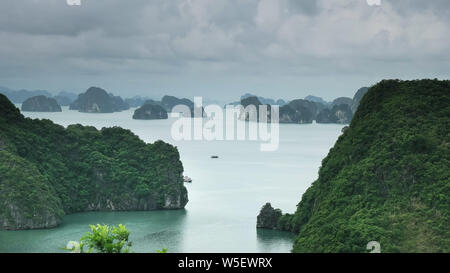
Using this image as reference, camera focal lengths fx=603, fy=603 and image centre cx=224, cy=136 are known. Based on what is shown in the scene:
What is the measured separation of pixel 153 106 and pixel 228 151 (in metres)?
35.0

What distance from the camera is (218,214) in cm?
2427

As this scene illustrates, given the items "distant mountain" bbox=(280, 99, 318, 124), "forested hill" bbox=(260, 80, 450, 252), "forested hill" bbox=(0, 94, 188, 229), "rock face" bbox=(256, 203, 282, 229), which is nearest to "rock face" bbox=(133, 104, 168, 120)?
"distant mountain" bbox=(280, 99, 318, 124)

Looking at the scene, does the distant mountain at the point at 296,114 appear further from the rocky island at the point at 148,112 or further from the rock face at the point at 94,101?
the rock face at the point at 94,101

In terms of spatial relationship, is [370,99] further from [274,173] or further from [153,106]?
[153,106]

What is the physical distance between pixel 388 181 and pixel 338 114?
6562 cm

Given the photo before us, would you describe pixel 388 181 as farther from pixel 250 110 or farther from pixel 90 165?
pixel 250 110

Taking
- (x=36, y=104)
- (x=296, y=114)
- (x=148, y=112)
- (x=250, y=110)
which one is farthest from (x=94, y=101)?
(x=296, y=114)

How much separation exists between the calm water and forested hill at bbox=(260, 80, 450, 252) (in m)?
2.11

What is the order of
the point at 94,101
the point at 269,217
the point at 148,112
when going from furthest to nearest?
the point at 148,112, the point at 94,101, the point at 269,217

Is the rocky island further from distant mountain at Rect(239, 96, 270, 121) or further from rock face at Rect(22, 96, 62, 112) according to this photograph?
rock face at Rect(22, 96, 62, 112)

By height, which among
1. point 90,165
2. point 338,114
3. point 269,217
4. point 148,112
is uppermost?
point 148,112

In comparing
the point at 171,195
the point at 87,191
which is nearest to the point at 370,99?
the point at 171,195

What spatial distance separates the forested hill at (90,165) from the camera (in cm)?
2392

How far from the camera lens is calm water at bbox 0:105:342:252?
62.6 ft
